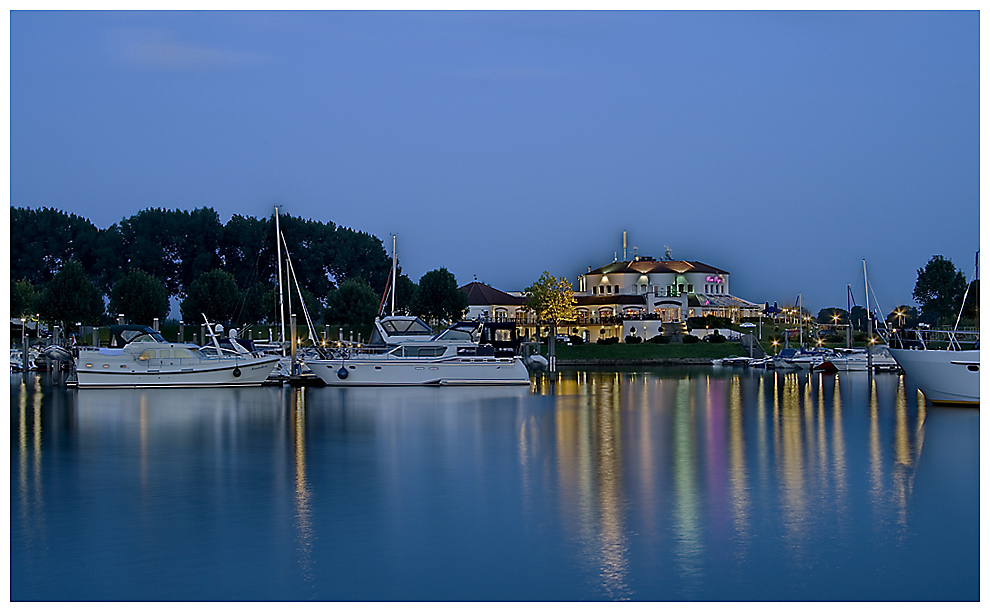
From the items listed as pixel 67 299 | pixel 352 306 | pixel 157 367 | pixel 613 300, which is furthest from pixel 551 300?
pixel 157 367

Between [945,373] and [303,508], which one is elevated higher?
[945,373]

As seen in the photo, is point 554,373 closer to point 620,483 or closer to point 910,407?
point 910,407

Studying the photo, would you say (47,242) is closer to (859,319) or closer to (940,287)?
(940,287)

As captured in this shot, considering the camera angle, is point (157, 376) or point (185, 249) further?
point (185, 249)

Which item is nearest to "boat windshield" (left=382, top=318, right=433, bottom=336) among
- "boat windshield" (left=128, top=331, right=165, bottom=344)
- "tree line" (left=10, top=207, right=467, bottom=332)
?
"boat windshield" (left=128, top=331, right=165, bottom=344)

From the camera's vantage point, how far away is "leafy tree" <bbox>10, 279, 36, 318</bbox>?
75.5 m

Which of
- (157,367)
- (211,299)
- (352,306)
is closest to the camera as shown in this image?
(157,367)

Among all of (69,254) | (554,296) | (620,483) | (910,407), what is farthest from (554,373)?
(69,254)

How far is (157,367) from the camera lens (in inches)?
1870

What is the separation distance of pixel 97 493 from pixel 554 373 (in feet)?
152

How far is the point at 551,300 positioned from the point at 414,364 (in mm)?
53914

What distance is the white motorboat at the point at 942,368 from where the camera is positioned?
35.3m

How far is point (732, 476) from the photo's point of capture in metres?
22.7

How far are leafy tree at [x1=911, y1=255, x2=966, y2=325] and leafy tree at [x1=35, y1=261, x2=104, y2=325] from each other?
2625 inches
